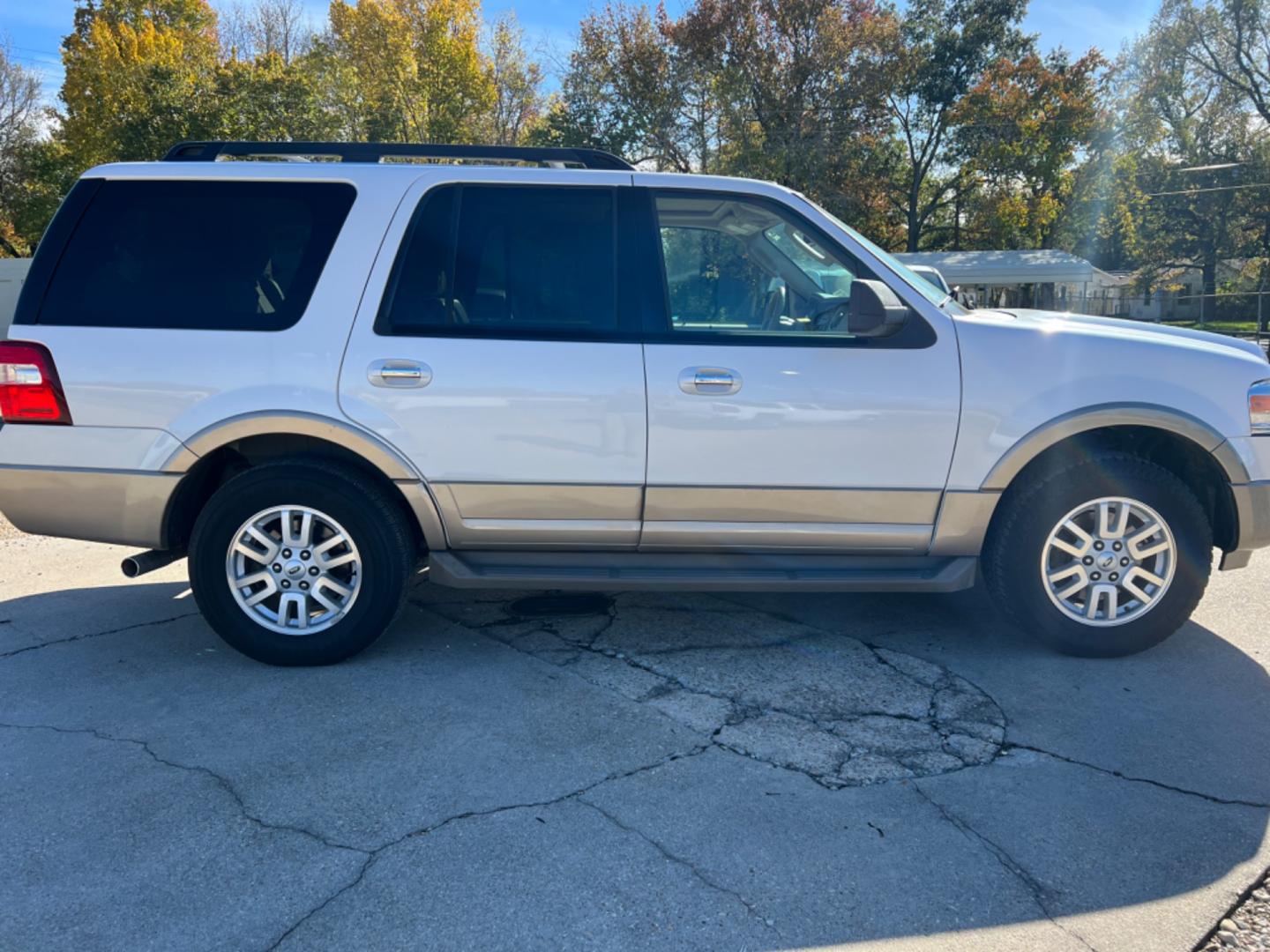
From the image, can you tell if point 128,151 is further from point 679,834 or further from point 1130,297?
point 1130,297

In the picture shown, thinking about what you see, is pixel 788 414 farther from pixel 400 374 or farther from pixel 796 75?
pixel 796 75

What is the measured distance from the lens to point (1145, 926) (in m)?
2.44

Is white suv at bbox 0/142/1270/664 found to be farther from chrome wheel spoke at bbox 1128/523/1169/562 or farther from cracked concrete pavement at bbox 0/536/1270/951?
cracked concrete pavement at bbox 0/536/1270/951

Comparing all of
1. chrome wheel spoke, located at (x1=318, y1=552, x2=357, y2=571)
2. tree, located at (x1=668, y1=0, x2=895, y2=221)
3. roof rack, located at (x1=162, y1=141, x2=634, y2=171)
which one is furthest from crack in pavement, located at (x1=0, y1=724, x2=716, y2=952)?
tree, located at (x1=668, y1=0, x2=895, y2=221)

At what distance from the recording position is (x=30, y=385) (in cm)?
384

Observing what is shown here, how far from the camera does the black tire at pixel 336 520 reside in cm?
392

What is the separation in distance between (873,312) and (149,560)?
129 inches

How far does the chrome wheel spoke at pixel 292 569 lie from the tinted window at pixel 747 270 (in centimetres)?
177

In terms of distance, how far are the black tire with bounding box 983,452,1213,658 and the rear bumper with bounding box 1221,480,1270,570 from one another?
0.44ft

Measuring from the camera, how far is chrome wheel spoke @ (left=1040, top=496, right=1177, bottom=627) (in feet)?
13.2

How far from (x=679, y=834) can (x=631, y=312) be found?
2.13m

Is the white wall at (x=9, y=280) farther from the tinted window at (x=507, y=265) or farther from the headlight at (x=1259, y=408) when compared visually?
the headlight at (x=1259, y=408)

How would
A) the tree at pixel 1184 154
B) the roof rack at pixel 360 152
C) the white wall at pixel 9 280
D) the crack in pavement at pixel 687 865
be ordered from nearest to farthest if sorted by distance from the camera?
1. the crack in pavement at pixel 687 865
2. the roof rack at pixel 360 152
3. the white wall at pixel 9 280
4. the tree at pixel 1184 154

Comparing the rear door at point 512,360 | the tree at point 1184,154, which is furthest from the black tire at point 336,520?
the tree at point 1184,154
